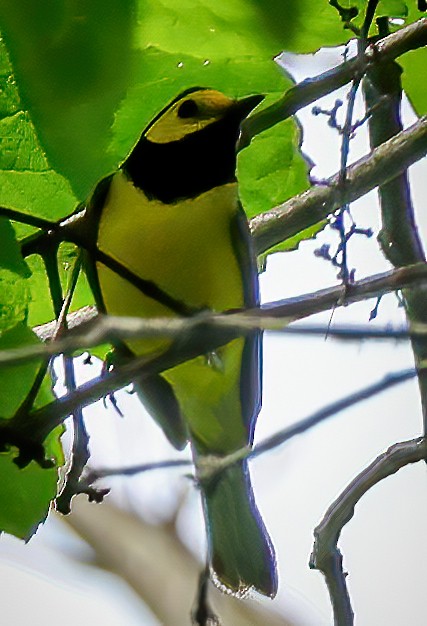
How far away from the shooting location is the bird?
3.87 feet

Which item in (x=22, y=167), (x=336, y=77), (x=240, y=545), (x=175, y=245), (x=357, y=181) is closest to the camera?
(x=22, y=167)

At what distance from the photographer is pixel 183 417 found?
1335 millimetres

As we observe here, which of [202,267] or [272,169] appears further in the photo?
[202,267]

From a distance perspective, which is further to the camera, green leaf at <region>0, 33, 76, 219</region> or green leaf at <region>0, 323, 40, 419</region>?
green leaf at <region>0, 323, 40, 419</region>

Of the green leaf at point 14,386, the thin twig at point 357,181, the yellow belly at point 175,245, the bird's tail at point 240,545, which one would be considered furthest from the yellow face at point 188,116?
the green leaf at point 14,386

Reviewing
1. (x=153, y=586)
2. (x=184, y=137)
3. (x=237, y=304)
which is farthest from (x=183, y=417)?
(x=153, y=586)

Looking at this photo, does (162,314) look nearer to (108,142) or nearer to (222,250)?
(222,250)

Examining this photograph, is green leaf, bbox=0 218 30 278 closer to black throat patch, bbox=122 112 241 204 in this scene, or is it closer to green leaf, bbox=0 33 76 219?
green leaf, bbox=0 33 76 219

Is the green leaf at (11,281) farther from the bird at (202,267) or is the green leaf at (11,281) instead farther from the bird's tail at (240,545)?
the bird's tail at (240,545)

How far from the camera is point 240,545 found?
1.34 m

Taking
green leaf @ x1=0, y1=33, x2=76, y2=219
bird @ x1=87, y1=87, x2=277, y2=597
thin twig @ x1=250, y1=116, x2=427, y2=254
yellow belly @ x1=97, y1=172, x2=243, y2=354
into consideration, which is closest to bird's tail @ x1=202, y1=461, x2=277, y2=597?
bird @ x1=87, y1=87, x2=277, y2=597

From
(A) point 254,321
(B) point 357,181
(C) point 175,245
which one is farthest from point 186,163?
(A) point 254,321

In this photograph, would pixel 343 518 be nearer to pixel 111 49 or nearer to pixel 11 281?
pixel 11 281

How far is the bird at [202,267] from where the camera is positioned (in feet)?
3.87
